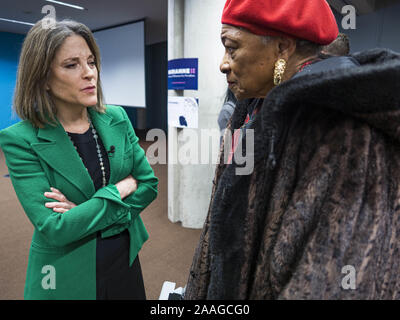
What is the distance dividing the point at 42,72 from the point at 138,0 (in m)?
5.65

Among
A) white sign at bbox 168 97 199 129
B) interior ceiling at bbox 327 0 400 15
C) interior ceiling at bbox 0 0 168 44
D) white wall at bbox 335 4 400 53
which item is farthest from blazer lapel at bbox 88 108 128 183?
interior ceiling at bbox 0 0 168 44

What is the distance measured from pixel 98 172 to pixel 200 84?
1.95 meters

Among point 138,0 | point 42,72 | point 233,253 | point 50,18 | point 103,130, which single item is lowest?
point 233,253

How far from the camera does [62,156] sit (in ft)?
3.52

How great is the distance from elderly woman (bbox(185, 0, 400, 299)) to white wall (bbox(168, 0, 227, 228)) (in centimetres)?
219

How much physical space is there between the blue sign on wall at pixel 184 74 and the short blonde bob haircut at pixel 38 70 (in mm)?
1774

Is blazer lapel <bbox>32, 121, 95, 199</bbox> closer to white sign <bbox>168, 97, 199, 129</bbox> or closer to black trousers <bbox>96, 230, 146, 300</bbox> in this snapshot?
black trousers <bbox>96, 230, 146, 300</bbox>

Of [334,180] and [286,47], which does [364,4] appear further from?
[334,180]

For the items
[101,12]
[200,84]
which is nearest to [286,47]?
[200,84]

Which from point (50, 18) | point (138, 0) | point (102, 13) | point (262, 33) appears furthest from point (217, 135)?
point (102, 13)

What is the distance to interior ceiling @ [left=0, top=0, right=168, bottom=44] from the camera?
609cm

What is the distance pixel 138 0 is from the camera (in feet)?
19.0
